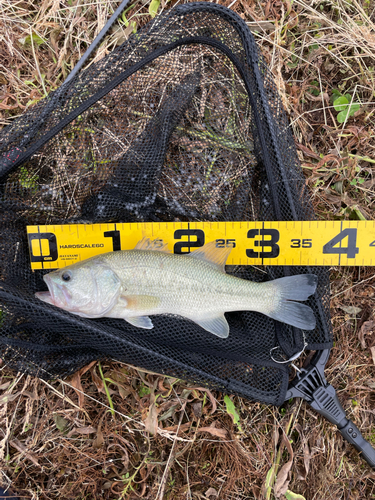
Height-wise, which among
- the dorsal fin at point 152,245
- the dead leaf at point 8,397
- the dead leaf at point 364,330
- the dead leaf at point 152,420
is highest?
the dorsal fin at point 152,245

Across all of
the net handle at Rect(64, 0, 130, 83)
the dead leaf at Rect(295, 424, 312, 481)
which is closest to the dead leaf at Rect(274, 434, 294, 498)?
the dead leaf at Rect(295, 424, 312, 481)

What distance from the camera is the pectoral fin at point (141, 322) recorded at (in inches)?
100

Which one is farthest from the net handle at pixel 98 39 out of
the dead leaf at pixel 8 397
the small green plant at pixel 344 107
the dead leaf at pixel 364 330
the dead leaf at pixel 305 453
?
the dead leaf at pixel 305 453

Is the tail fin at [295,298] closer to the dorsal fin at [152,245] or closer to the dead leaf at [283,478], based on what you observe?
the dorsal fin at [152,245]

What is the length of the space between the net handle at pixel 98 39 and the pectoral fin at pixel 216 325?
243 centimetres

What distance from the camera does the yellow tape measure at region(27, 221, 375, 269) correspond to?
2760 millimetres

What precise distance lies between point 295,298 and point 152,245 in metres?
1.16

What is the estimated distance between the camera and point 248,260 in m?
2.81

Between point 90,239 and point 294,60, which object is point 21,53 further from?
point 294,60

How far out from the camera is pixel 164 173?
9.57ft

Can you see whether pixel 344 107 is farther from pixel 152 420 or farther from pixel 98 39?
pixel 152 420

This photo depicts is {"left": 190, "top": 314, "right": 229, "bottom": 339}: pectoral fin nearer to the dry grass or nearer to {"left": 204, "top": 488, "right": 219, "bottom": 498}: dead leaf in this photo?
the dry grass

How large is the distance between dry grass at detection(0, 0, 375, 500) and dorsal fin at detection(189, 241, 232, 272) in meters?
1.12

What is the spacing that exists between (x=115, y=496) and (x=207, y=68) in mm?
3668
